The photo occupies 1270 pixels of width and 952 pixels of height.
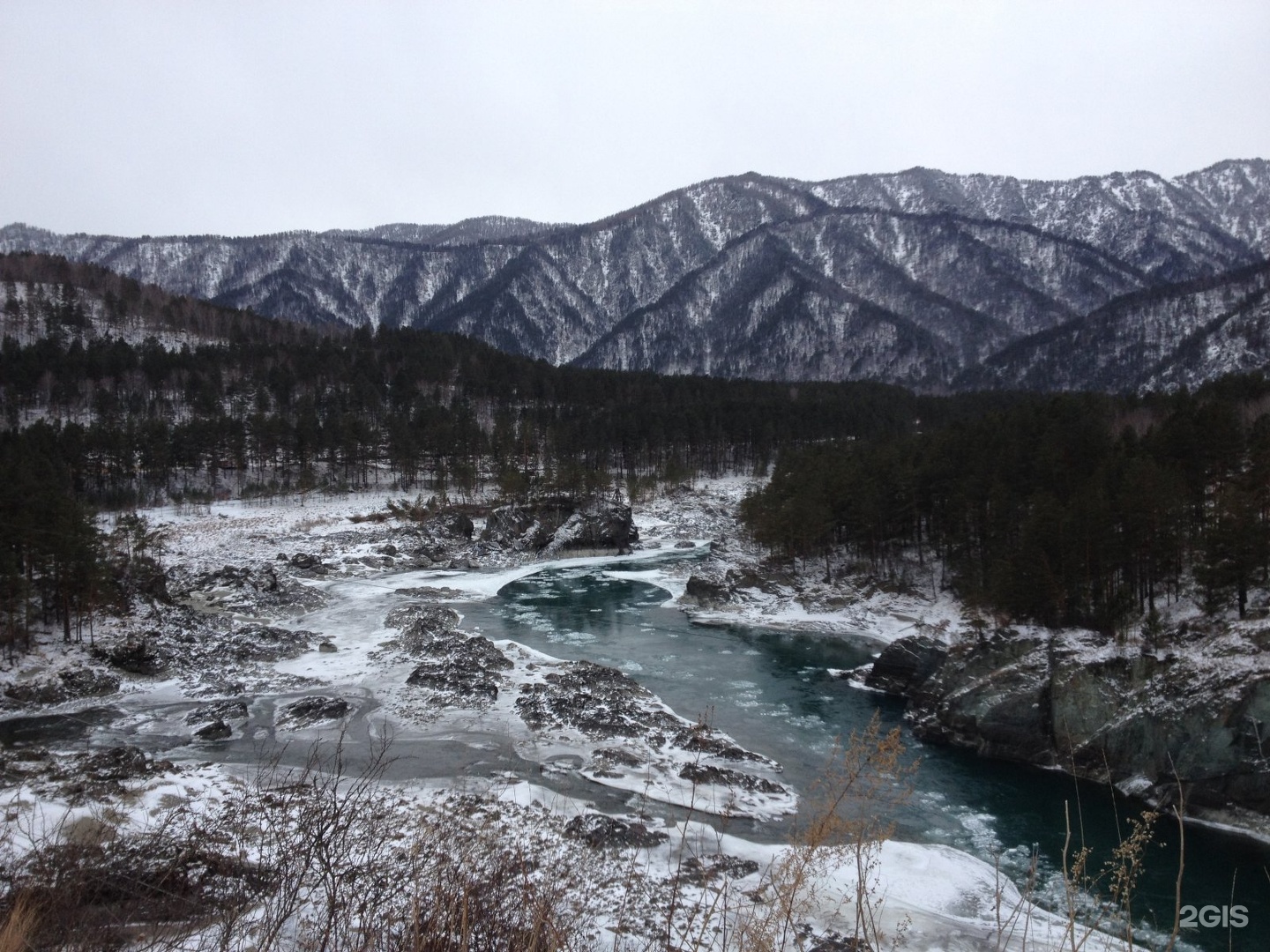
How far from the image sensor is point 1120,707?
69.5ft

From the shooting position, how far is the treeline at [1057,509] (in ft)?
86.9

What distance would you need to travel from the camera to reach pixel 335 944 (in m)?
3.79

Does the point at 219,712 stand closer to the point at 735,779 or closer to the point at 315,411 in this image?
the point at 735,779

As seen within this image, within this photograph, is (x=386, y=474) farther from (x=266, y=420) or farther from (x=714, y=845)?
(x=714, y=845)

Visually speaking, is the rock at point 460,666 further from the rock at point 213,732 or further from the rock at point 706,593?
the rock at point 706,593

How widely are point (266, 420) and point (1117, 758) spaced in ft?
270

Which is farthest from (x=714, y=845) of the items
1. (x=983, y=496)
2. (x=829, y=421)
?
(x=829, y=421)

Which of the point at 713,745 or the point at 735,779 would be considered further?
the point at 713,745

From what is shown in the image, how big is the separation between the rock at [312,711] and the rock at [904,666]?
20307 millimetres

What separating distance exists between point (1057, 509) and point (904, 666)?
32.7 ft

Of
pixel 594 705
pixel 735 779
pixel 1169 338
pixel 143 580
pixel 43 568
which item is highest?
pixel 1169 338

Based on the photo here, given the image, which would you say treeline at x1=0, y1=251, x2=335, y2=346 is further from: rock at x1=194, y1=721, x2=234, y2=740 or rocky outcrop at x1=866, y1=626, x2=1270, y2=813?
rocky outcrop at x1=866, y1=626, x2=1270, y2=813

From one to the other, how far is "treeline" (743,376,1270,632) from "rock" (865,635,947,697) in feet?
13.7

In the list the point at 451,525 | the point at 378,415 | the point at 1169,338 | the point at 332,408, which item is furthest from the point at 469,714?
the point at 1169,338
